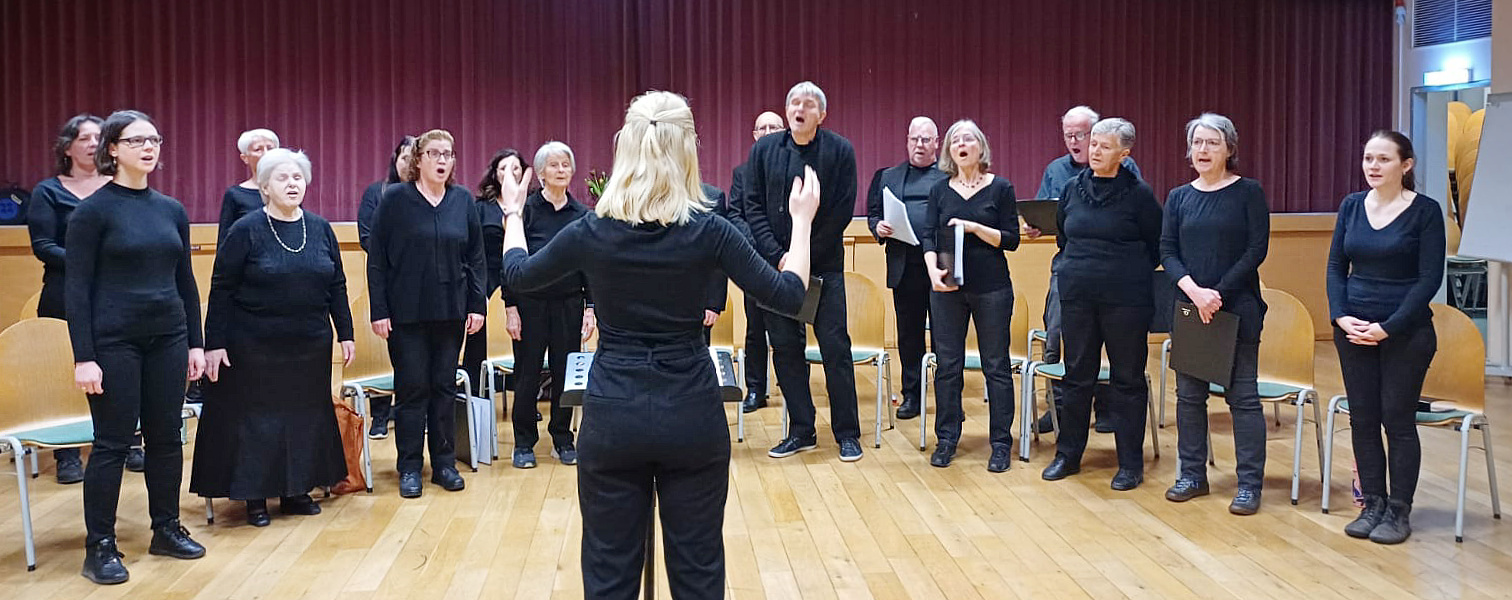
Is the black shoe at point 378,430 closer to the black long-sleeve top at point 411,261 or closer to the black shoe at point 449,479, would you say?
the black shoe at point 449,479

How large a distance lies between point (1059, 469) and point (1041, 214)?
1.11 meters

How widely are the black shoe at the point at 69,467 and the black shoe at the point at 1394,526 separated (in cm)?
490

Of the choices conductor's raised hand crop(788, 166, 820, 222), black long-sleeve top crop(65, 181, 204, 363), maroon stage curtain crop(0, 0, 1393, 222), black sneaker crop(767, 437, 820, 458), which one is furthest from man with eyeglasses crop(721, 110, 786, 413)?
maroon stage curtain crop(0, 0, 1393, 222)

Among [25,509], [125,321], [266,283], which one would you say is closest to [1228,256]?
[266,283]

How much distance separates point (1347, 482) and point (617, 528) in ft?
11.8

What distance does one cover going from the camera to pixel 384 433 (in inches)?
250

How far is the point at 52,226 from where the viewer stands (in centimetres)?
533

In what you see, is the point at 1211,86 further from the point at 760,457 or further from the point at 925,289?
the point at 760,457

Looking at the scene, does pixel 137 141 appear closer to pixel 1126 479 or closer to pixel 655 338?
pixel 655 338

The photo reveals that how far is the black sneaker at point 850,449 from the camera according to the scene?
18.6ft

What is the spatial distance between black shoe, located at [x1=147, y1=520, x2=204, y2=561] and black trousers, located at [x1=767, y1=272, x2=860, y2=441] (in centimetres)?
238

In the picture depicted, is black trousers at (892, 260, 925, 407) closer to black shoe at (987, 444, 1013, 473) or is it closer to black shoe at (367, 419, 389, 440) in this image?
black shoe at (987, 444, 1013, 473)

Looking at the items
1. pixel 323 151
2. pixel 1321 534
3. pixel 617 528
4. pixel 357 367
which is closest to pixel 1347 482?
pixel 1321 534

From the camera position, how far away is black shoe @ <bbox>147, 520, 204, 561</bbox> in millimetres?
4242
